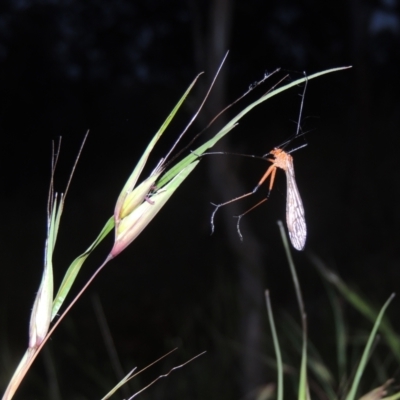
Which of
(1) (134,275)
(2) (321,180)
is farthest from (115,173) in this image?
(2) (321,180)

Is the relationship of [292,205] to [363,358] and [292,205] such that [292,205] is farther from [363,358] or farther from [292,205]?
[363,358]

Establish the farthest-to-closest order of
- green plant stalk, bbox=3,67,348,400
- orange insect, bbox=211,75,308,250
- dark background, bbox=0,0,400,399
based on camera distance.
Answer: dark background, bbox=0,0,400,399 < orange insect, bbox=211,75,308,250 < green plant stalk, bbox=3,67,348,400

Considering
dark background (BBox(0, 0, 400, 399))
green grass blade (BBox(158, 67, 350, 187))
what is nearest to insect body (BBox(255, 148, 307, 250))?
green grass blade (BBox(158, 67, 350, 187))

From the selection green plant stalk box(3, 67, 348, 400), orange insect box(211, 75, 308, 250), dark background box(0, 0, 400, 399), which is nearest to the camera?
green plant stalk box(3, 67, 348, 400)

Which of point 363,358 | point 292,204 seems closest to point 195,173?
point 292,204

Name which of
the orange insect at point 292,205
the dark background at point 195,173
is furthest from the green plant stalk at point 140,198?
the dark background at point 195,173

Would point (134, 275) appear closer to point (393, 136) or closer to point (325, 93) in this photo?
point (325, 93)

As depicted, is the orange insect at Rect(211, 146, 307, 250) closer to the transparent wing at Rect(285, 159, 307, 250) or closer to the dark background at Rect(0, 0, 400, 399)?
the transparent wing at Rect(285, 159, 307, 250)
